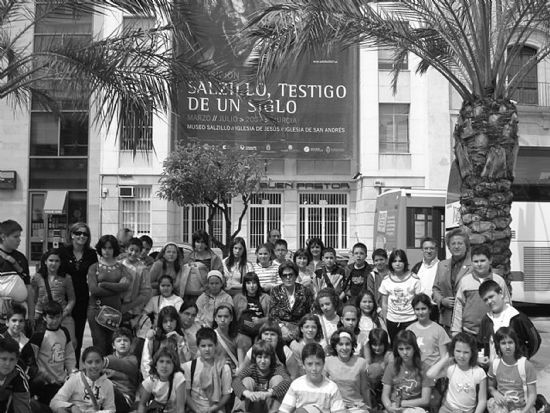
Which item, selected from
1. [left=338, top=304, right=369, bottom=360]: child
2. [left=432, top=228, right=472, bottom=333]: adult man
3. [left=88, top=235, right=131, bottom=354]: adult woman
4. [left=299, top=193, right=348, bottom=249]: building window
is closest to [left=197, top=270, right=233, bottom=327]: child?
[left=88, top=235, right=131, bottom=354]: adult woman

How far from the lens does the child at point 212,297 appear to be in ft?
22.3

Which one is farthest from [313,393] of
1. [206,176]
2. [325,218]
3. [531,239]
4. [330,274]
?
[325,218]

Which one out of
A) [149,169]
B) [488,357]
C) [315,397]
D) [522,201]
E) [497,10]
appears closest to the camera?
[315,397]

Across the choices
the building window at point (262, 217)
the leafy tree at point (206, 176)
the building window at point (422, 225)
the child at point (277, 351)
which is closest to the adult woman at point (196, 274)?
the child at point (277, 351)

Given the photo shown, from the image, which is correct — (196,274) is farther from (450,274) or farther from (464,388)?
(464,388)

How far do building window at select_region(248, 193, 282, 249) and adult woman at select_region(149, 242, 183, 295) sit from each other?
1780cm

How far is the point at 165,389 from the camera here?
545 centimetres

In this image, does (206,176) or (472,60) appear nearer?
(472,60)

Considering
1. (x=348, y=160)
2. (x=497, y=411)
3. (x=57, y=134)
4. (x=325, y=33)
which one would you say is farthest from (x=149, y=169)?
(x=497, y=411)

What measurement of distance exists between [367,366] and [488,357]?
1139 millimetres

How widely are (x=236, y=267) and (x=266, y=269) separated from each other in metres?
0.39

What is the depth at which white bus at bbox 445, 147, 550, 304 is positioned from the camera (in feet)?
40.0

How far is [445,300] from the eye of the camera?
6684 millimetres

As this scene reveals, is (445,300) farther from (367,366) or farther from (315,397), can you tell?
(315,397)
